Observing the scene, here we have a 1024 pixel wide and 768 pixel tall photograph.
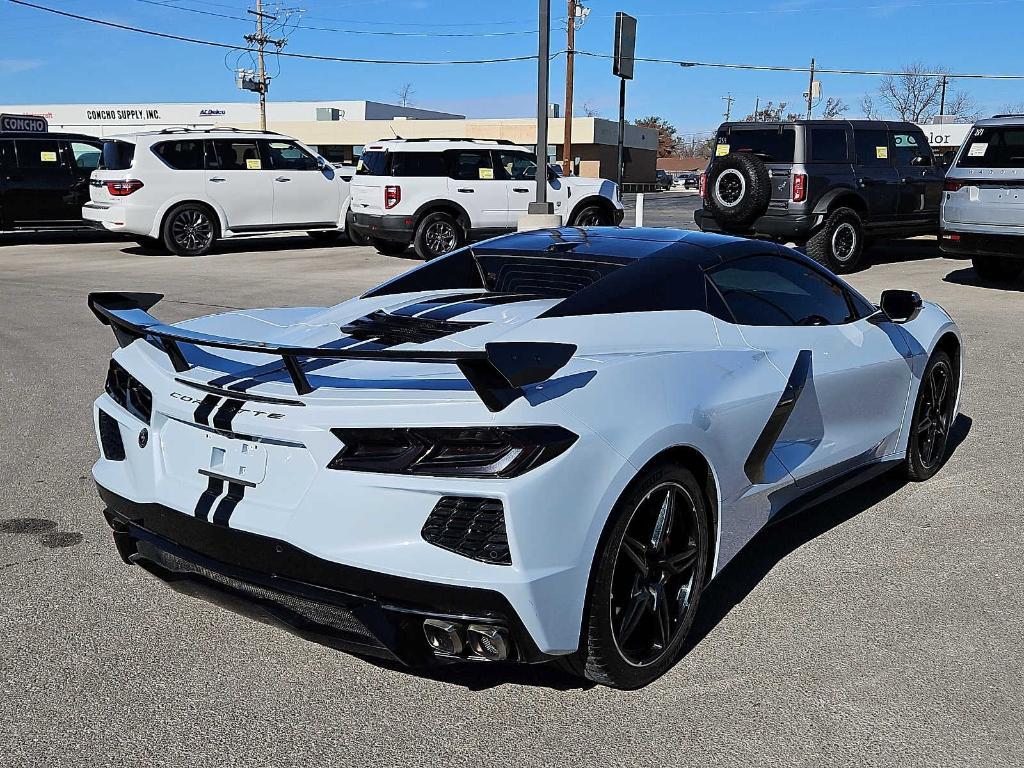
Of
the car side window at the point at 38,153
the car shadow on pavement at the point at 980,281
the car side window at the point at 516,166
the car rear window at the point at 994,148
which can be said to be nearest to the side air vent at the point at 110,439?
the car rear window at the point at 994,148

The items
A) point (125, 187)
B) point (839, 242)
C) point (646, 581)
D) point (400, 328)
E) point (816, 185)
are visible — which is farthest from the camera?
point (125, 187)

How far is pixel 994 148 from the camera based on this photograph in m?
12.4

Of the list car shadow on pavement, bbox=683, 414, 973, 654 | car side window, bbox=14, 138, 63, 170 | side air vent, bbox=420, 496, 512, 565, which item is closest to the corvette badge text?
side air vent, bbox=420, 496, 512, 565

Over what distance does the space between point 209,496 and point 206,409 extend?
0.83 feet

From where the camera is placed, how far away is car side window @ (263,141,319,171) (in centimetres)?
1795

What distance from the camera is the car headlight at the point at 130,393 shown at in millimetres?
3390

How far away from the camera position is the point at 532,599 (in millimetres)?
2809

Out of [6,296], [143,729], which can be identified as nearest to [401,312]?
[143,729]

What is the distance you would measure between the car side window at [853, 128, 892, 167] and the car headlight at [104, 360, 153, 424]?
13038mm

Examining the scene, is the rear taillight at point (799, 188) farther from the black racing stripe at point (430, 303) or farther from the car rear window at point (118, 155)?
the black racing stripe at point (430, 303)

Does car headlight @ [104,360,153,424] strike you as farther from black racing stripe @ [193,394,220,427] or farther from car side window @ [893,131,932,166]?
car side window @ [893,131,932,166]

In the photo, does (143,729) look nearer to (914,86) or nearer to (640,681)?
(640,681)

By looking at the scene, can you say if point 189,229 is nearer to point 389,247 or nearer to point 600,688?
point 389,247

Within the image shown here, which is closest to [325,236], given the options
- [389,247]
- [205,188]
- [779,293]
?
[389,247]
